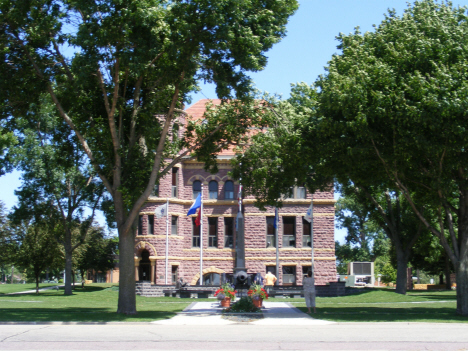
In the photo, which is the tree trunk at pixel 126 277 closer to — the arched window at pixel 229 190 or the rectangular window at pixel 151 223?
the rectangular window at pixel 151 223

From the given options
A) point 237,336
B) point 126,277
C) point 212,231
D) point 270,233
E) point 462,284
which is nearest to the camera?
point 237,336

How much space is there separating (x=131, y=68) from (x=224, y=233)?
2511 cm

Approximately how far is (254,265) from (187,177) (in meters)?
8.40

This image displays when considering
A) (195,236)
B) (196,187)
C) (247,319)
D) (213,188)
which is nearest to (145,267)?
(195,236)

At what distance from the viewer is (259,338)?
38.0 feet

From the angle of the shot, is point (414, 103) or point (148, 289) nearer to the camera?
point (414, 103)

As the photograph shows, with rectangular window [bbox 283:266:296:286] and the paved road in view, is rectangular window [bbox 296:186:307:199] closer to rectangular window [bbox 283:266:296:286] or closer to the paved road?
rectangular window [bbox 283:266:296:286]

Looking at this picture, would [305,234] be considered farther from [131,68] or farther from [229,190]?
[131,68]

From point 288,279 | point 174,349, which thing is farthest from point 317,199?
point 174,349

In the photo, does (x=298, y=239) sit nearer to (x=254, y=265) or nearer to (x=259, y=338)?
(x=254, y=265)

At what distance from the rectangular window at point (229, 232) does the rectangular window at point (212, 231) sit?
70 cm

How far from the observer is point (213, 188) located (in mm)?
40688

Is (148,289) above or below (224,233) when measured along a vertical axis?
below

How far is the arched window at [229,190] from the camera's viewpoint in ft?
133
